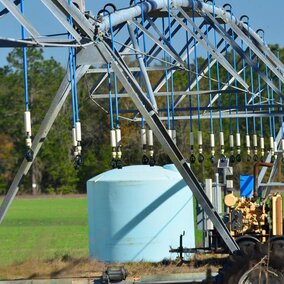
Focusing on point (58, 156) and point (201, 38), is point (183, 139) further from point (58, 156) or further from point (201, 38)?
point (201, 38)

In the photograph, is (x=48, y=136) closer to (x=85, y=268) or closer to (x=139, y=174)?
(x=139, y=174)

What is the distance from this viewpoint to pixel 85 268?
18.3 meters

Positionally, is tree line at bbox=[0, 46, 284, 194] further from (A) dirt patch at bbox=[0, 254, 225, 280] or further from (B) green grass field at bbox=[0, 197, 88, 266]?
(A) dirt patch at bbox=[0, 254, 225, 280]

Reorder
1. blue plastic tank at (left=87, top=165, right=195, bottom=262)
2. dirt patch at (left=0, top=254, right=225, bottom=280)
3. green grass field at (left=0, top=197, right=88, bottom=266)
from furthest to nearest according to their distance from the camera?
green grass field at (left=0, top=197, right=88, bottom=266) < blue plastic tank at (left=87, top=165, right=195, bottom=262) < dirt patch at (left=0, top=254, right=225, bottom=280)

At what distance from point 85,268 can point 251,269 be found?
16.4ft

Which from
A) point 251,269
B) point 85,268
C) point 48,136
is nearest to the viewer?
point 251,269

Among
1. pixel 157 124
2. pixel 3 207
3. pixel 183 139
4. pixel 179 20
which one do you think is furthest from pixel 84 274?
pixel 183 139

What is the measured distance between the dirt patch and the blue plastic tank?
52 cm

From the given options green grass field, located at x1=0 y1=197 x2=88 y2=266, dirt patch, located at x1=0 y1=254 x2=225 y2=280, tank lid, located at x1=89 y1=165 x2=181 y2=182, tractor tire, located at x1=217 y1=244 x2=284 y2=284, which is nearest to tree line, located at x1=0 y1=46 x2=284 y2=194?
green grass field, located at x1=0 y1=197 x2=88 y2=266

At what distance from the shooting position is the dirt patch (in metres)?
17.4

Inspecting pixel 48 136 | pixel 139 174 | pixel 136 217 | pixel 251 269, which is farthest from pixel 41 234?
pixel 48 136

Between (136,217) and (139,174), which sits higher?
(139,174)

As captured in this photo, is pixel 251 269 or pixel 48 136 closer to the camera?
pixel 251 269

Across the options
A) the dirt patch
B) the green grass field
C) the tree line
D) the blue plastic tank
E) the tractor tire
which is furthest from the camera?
the tree line
